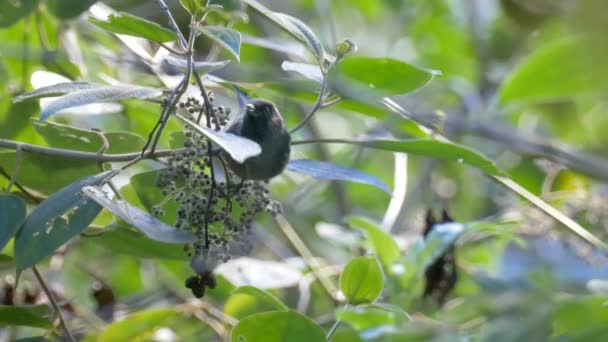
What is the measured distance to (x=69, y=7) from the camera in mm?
1154

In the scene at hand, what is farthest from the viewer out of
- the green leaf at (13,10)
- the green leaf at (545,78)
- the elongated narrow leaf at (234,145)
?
the green leaf at (545,78)

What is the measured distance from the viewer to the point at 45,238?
2.72 ft

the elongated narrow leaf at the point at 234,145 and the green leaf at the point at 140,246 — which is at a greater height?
the elongated narrow leaf at the point at 234,145

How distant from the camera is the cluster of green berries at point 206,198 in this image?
0.87 metres

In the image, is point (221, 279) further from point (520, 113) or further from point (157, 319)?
point (520, 113)

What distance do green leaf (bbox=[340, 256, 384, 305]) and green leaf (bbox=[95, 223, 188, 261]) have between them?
20 cm

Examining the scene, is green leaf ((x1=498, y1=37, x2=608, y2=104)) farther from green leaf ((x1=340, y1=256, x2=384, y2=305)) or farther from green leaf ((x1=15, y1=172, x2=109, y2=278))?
green leaf ((x1=15, y1=172, x2=109, y2=278))

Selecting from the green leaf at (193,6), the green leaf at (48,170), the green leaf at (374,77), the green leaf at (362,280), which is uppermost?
the green leaf at (193,6)

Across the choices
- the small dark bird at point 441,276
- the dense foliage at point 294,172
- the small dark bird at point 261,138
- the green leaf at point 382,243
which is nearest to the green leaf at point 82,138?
the dense foliage at point 294,172

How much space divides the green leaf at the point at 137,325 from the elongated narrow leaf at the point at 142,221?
1.50 ft

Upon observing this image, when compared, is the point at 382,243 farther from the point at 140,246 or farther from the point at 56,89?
the point at 56,89

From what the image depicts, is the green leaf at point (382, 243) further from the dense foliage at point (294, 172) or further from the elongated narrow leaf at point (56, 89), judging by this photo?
the elongated narrow leaf at point (56, 89)

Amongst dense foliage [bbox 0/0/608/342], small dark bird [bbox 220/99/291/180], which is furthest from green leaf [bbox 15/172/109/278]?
small dark bird [bbox 220/99/291/180]

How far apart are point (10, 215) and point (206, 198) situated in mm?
183
